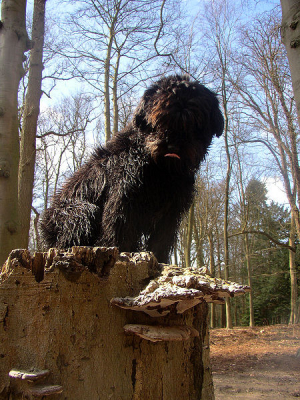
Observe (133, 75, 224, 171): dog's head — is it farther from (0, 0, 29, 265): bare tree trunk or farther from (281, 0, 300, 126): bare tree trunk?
(0, 0, 29, 265): bare tree trunk

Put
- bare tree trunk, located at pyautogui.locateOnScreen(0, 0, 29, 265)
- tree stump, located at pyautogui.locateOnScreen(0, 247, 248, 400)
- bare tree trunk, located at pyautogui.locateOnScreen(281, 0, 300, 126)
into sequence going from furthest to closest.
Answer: bare tree trunk, located at pyautogui.locateOnScreen(0, 0, 29, 265) < bare tree trunk, located at pyautogui.locateOnScreen(281, 0, 300, 126) < tree stump, located at pyautogui.locateOnScreen(0, 247, 248, 400)

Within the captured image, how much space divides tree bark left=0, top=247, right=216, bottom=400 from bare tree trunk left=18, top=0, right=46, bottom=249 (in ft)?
12.5

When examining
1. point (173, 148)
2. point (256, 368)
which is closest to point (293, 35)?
point (173, 148)

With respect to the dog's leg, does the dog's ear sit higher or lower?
higher

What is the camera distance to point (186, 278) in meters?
1.22

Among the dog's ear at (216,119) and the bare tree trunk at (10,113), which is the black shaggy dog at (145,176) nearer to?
the dog's ear at (216,119)

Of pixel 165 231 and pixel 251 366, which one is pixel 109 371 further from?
pixel 251 366

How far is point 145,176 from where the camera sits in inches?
110

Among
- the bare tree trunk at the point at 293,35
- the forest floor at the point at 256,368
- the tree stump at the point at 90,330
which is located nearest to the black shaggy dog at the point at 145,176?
the bare tree trunk at the point at 293,35

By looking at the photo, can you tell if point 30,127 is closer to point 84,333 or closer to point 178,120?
point 178,120

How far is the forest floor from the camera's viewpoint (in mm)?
3818

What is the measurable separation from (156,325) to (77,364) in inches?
13.4

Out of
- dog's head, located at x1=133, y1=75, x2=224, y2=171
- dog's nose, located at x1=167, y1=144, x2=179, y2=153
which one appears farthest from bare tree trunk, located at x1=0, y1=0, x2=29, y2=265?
dog's nose, located at x1=167, y1=144, x2=179, y2=153

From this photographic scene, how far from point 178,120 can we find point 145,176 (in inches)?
22.2
